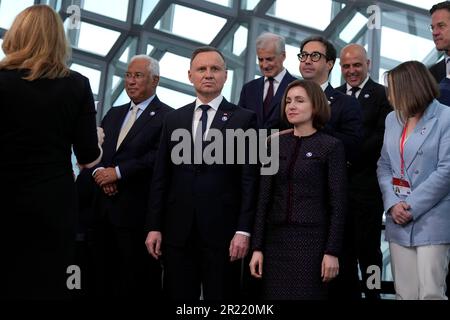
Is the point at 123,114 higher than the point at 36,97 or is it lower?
higher

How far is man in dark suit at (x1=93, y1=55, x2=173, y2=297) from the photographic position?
146 inches

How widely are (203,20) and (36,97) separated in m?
4.17

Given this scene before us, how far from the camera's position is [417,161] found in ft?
10.4

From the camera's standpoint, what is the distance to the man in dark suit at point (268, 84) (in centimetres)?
388

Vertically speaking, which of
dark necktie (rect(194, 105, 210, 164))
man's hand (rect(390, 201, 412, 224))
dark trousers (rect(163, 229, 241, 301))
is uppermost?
dark necktie (rect(194, 105, 210, 164))

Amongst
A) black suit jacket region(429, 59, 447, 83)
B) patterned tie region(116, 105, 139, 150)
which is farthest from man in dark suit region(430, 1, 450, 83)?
patterned tie region(116, 105, 139, 150)

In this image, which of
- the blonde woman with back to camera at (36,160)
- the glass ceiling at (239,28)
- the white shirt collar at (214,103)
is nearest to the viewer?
the blonde woman with back to camera at (36,160)

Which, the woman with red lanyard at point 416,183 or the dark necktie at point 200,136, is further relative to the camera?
the dark necktie at point 200,136

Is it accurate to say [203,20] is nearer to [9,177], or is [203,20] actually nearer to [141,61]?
[141,61]

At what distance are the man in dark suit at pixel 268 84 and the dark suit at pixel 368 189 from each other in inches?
19.8

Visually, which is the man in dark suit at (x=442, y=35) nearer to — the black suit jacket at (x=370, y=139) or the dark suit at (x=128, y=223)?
the black suit jacket at (x=370, y=139)

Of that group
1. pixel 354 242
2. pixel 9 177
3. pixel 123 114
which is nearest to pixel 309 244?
pixel 354 242

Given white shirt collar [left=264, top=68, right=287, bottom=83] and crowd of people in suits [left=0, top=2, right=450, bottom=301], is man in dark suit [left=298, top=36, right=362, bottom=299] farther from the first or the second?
white shirt collar [left=264, top=68, right=287, bottom=83]

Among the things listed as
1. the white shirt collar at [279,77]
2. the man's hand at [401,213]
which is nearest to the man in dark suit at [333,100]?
the white shirt collar at [279,77]
